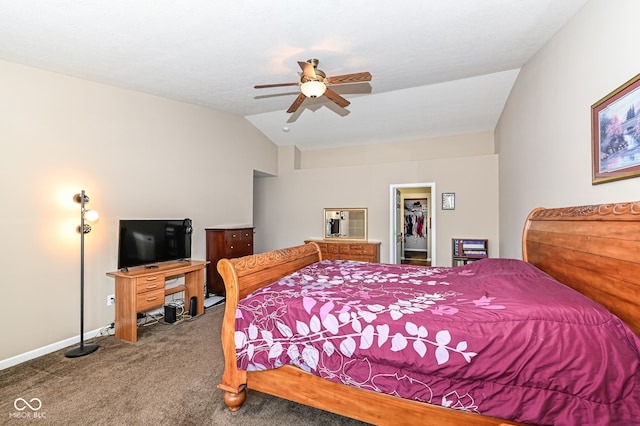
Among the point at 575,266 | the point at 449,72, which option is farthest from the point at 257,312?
the point at 449,72

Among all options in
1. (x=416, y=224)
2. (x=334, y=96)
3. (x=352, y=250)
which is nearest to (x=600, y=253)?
(x=334, y=96)

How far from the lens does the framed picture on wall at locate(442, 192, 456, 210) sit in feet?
17.2

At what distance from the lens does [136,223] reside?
11.1ft

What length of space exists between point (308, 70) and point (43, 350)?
Result: 3.71m

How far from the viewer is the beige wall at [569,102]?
168cm

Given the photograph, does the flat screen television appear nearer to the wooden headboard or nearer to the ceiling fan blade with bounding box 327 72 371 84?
the ceiling fan blade with bounding box 327 72 371 84

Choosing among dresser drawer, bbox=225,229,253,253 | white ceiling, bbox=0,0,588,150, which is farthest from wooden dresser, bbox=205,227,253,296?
white ceiling, bbox=0,0,588,150

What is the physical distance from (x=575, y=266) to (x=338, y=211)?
450 centimetres

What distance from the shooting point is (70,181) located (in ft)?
9.77

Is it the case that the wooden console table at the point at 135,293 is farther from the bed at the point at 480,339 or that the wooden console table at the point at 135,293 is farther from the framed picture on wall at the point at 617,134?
the framed picture on wall at the point at 617,134

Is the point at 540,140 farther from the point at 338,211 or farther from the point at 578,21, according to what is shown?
the point at 338,211

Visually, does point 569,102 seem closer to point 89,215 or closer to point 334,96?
point 334,96

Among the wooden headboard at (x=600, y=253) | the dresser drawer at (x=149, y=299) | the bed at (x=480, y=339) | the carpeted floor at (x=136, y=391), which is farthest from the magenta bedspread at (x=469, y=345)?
the dresser drawer at (x=149, y=299)

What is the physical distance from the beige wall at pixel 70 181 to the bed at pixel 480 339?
2270 millimetres
